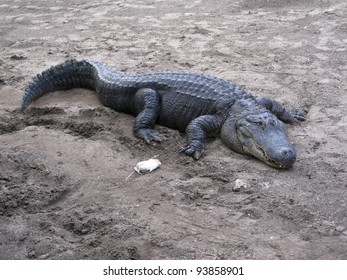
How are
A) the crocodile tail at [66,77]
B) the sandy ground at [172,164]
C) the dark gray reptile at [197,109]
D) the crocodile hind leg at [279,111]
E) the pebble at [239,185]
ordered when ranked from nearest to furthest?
the sandy ground at [172,164] < the pebble at [239,185] < the dark gray reptile at [197,109] < the crocodile hind leg at [279,111] < the crocodile tail at [66,77]

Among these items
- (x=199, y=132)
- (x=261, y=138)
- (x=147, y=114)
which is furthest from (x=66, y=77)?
(x=261, y=138)

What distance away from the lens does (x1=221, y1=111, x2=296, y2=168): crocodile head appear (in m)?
4.34

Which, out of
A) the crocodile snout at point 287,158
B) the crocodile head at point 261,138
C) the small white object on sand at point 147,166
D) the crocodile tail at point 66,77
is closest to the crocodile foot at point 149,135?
the small white object on sand at point 147,166

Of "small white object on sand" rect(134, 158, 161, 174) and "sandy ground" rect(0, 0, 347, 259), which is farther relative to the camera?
"small white object on sand" rect(134, 158, 161, 174)

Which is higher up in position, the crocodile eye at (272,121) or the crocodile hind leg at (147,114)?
the crocodile eye at (272,121)

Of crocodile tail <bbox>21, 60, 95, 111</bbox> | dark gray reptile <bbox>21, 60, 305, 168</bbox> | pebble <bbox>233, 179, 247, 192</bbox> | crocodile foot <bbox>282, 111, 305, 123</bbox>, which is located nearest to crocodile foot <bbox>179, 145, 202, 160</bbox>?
dark gray reptile <bbox>21, 60, 305, 168</bbox>

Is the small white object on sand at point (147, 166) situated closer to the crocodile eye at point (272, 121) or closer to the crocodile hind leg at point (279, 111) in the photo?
the crocodile eye at point (272, 121)

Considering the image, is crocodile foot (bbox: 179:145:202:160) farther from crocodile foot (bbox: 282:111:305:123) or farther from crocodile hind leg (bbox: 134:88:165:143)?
crocodile foot (bbox: 282:111:305:123)

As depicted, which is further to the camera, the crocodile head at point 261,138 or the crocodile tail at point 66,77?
the crocodile tail at point 66,77

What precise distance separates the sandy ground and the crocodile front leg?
91 mm

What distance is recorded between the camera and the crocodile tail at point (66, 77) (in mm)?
6074

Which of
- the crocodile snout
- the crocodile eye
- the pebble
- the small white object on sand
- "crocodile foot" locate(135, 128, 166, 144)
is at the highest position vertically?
the crocodile eye

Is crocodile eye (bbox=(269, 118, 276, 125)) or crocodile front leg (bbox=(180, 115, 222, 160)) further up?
crocodile eye (bbox=(269, 118, 276, 125))
